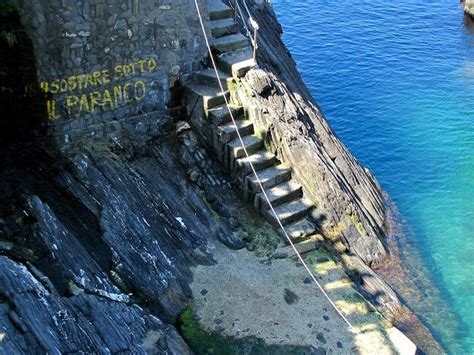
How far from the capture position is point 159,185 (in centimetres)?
1712

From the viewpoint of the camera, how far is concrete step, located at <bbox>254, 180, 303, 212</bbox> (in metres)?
17.1

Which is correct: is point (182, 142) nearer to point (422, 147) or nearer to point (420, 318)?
point (420, 318)

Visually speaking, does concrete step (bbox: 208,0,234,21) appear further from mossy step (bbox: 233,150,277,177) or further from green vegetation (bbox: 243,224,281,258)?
green vegetation (bbox: 243,224,281,258)

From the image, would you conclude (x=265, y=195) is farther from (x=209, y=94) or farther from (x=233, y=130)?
(x=209, y=94)

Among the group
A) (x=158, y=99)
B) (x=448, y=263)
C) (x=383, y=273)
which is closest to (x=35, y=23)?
(x=158, y=99)

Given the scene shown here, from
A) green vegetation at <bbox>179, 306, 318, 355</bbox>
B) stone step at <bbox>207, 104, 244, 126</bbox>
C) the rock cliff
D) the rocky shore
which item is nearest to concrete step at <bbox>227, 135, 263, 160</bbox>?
the rock cliff

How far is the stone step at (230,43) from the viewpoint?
18.5m

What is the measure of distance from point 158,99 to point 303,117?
514 cm

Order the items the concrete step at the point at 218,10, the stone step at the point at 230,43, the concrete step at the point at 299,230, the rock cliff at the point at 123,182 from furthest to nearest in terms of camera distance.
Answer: the concrete step at the point at 218,10
the stone step at the point at 230,43
the concrete step at the point at 299,230
the rock cliff at the point at 123,182

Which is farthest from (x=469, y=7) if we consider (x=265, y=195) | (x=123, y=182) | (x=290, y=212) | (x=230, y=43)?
(x=123, y=182)

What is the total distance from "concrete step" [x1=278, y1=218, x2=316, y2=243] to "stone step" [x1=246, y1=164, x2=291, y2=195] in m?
1.40

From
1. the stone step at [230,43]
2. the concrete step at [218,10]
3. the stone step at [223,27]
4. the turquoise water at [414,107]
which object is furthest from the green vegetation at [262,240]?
the concrete step at [218,10]

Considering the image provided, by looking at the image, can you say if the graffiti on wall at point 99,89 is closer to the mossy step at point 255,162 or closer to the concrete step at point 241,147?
the concrete step at point 241,147

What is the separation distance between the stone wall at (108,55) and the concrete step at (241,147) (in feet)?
7.83
